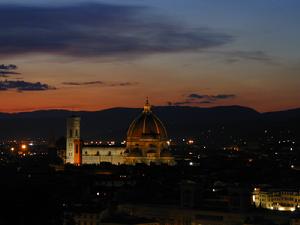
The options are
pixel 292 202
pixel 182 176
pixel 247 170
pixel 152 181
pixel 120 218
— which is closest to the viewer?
pixel 120 218

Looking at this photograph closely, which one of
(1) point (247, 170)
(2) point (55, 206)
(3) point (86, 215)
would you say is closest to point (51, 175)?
(1) point (247, 170)

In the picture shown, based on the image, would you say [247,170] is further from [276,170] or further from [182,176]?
[182,176]

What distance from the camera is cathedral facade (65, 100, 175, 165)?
471ft

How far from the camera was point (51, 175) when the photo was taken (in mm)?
109625

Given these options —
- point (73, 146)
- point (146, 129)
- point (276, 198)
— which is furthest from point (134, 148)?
point (276, 198)

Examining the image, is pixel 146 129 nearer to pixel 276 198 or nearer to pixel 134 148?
pixel 134 148

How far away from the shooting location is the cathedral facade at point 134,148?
14350 cm

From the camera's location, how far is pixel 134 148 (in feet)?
475

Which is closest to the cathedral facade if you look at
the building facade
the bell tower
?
the bell tower

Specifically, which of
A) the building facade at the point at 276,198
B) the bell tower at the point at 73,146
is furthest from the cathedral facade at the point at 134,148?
the building facade at the point at 276,198

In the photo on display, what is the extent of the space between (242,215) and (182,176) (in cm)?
3895

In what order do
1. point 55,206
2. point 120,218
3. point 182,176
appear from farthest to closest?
point 182,176 < point 120,218 < point 55,206

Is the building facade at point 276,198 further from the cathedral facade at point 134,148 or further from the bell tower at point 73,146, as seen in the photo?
the bell tower at point 73,146

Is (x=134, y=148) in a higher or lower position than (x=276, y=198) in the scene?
higher
